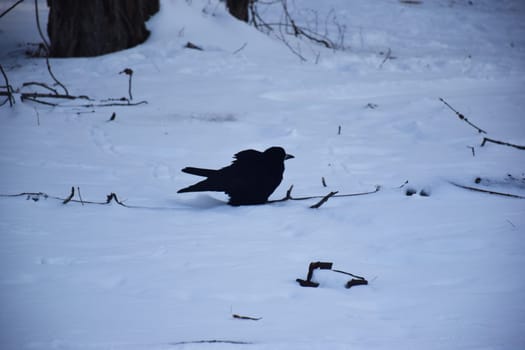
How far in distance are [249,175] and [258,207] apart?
0.69 ft

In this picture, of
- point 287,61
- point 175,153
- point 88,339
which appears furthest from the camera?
point 287,61

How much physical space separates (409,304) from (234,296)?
2.09ft

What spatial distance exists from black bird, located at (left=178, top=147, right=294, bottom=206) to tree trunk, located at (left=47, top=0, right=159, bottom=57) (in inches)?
180

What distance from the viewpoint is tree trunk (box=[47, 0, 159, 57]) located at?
22.8ft

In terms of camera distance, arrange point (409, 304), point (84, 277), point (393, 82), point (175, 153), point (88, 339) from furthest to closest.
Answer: point (393, 82) < point (175, 153) < point (84, 277) < point (409, 304) < point (88, 339)

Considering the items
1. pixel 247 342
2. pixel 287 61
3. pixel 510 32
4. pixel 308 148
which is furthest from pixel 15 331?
pixel 510 32

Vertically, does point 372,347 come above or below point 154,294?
above

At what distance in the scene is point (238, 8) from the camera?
27.6 ft

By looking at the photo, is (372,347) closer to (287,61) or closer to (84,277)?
(84,277)

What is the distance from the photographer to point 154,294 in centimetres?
193

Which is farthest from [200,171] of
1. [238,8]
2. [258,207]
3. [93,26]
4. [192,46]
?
[238,8]

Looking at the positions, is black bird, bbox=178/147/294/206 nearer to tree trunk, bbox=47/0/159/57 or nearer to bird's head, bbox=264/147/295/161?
bird's head, bbox=264/147/295/161

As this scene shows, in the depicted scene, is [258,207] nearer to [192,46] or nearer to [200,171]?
[200,171]

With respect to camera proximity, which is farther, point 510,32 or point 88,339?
point 510,32
